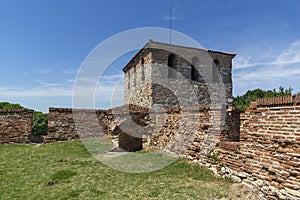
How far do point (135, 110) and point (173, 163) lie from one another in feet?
14.1

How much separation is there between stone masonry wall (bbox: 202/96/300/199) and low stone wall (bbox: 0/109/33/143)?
9.97 metres

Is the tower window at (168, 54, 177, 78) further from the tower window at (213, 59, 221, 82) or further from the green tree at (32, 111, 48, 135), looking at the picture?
the green tree at (32, 111, 48, 135)

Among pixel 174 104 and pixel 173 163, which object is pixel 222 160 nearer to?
pixel 173 163

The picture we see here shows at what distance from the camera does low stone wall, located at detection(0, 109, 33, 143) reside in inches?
416

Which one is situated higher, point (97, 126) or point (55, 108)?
point (55, 108)

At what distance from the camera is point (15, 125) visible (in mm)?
10695

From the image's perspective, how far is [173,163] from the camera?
259 inches

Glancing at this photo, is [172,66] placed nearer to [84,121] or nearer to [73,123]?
[84,121]

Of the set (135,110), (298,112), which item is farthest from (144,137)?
(298,112)

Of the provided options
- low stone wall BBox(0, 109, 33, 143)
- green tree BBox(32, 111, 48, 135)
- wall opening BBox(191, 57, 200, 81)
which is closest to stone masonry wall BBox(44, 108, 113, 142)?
low stone wall BBox(0, 109, 33, 143)

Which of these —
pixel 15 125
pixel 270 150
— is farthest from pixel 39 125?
pixel 270 150

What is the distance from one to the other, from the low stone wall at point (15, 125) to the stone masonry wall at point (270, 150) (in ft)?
32.7

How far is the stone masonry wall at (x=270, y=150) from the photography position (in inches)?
155

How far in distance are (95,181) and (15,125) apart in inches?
306
